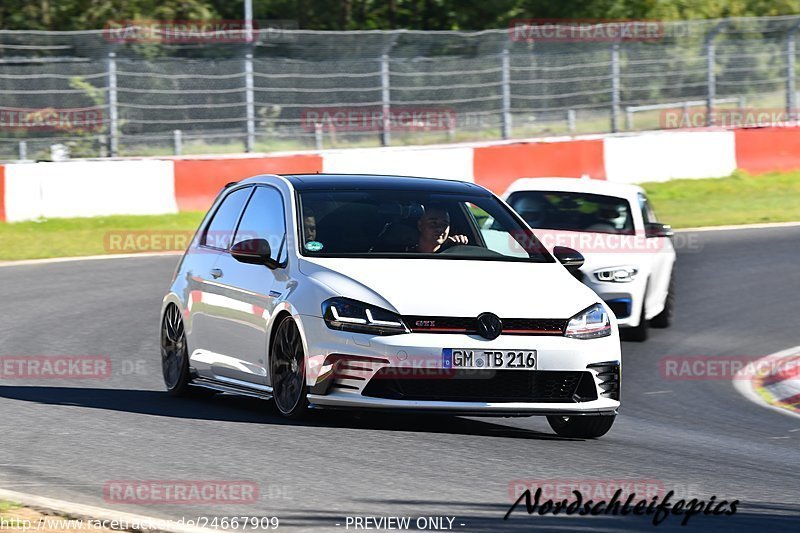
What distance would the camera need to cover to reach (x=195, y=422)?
9047 mm

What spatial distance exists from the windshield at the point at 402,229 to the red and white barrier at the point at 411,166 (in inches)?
547

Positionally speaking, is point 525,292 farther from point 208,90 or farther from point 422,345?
point 208,90

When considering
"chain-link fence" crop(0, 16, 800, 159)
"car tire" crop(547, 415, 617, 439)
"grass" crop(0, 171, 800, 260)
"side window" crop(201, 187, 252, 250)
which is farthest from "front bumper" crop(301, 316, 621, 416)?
"chain-link fence" crop(0, 16, 800, 159)

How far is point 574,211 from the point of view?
15.6 metres

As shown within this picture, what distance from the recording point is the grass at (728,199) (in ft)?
81.1

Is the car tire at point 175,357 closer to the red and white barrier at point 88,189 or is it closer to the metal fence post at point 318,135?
the red and white barrier at point 88,189

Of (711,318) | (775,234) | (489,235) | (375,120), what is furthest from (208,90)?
(489,235)

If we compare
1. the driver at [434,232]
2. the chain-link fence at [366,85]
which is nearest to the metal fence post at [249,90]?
the chain-link fence at [366,85]

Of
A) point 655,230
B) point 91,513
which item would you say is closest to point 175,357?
point 91,513

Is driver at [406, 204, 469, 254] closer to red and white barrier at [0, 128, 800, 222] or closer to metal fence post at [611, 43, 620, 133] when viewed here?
red and white barrier at [0, 128, 800, 222]

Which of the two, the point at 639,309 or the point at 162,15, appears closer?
the point at 639,309

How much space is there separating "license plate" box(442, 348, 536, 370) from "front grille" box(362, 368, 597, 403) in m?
0.04

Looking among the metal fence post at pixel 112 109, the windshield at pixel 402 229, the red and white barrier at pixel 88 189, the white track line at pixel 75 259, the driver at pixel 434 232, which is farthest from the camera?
the metal fence post at pixel 112 109

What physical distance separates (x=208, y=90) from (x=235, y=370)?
17.4 m
